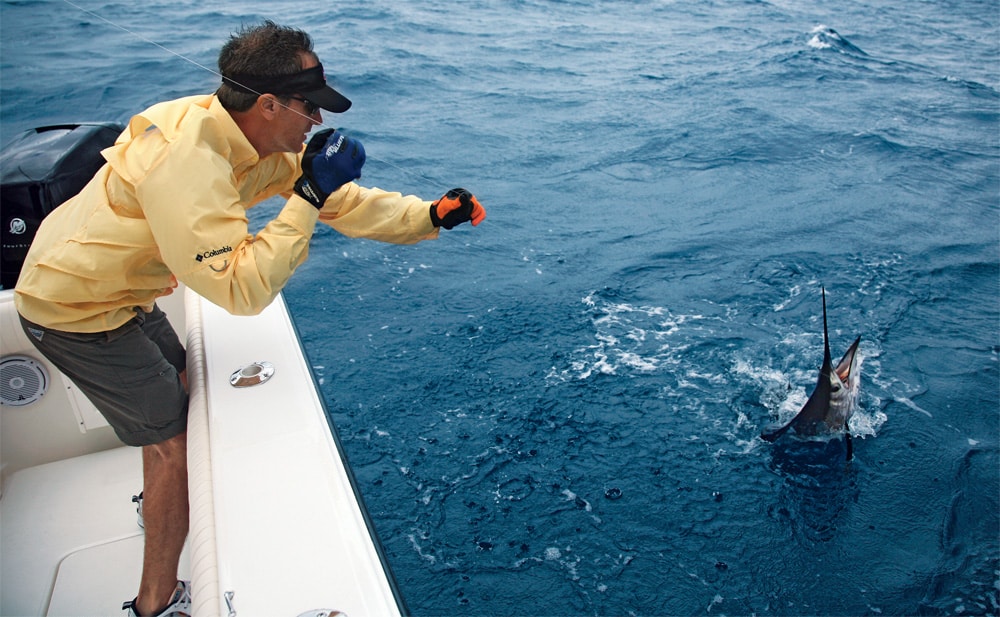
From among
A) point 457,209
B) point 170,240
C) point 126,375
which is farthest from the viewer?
point 457,209

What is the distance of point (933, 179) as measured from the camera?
669 centimetres

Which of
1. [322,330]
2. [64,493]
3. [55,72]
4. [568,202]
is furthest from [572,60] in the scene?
[64,493]

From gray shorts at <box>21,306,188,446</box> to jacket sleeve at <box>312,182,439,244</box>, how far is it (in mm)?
623

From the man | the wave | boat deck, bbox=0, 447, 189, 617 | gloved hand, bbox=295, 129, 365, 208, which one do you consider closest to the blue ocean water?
boat deck, bbox=0, 447, 189, 617

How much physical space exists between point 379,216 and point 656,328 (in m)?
2.43

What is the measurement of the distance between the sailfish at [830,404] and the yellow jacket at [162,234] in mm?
2473

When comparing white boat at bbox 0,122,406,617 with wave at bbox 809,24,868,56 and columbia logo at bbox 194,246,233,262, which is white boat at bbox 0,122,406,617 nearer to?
columbia logo at bbox 194,246,233,262

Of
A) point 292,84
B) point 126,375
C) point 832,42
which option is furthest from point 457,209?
point 832,42

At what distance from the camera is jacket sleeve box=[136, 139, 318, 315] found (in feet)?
5.07

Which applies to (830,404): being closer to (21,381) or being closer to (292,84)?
(292,84)

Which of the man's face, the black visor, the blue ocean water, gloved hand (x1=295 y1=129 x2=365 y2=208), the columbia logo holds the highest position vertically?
the black visor

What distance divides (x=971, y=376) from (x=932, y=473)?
0.94m

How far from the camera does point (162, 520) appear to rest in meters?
1.96

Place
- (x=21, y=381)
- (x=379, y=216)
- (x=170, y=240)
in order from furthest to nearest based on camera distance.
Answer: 1. (x=21, y=381)
2. (x=379, y=216)
3. (x=170, y=240)
